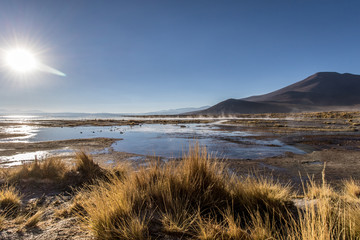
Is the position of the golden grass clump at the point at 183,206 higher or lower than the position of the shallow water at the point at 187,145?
higher

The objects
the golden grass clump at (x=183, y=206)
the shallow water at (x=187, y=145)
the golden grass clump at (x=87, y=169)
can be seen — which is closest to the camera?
the golden grass clump at (x=183, y=206)

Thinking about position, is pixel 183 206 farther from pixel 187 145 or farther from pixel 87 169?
pixel 187 145

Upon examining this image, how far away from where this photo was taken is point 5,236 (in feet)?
8.20

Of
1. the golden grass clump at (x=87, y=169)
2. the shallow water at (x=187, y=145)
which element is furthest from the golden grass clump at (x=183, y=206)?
the golden grass clump at (x=87, y=169)

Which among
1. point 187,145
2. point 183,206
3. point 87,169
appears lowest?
point 187,145

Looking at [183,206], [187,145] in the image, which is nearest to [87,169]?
[183,206]

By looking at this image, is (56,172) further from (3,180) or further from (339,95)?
(339,95)

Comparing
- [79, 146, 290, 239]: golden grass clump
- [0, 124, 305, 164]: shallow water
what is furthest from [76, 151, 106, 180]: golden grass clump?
[79, 146, 290, 239]: golden grass clump

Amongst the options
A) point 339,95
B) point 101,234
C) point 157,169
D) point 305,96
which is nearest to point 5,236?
point 101,234

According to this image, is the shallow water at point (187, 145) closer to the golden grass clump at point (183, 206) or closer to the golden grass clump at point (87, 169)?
the golden grass clump at point (183, 206)

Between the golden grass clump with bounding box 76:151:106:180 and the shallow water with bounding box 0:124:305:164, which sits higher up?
the golden grass clump with bounding box 76:151:106:180

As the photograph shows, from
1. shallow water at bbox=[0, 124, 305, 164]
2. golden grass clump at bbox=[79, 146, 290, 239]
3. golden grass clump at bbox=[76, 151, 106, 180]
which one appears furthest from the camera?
shallow water at bbox=[0, 124, 305, 164]

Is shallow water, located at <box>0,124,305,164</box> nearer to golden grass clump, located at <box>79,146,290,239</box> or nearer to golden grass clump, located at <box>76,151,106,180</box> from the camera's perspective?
golden grass clump, located at <box>79,146,290,239</box>

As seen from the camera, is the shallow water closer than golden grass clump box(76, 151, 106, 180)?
No
